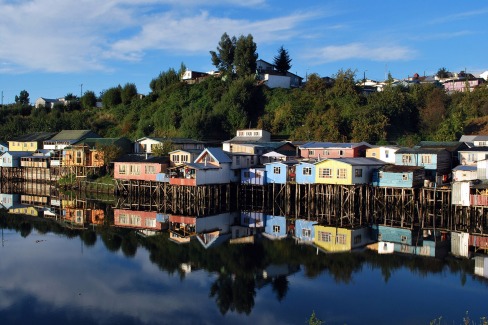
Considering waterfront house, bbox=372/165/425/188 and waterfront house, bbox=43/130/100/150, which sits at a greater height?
waterfront house, bbox=43/130/100/150

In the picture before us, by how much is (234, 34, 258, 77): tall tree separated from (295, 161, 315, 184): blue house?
95.9 feet

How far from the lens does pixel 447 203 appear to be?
29.3 meters

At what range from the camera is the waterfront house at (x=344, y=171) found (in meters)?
30.8

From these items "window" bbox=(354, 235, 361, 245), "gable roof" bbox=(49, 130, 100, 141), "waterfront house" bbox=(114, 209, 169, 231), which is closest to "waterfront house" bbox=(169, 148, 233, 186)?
"waterfront house" bbox=(114, 209, 169, 231)

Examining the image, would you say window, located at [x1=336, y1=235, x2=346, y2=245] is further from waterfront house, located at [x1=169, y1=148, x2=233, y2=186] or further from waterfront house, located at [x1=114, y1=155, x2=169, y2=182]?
waterfront house, located at [x1=114, y1=155, x2=169, y2=182]

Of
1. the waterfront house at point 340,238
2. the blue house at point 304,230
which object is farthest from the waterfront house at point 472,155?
the blue house at point 304,230

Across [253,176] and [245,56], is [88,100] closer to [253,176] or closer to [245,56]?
[245,56]

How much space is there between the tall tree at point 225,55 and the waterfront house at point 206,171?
92.8 ft

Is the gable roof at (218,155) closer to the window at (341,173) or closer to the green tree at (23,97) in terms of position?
the window at (341,173)

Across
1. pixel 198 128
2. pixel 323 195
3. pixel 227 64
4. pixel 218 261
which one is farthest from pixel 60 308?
pixel 227 64

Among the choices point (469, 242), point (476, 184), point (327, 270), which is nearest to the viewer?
point (327, 270)

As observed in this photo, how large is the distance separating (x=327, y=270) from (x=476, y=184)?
41.1 ft

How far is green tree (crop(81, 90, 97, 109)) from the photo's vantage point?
76625mm

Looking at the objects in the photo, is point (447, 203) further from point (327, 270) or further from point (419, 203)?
point (327, 270)
